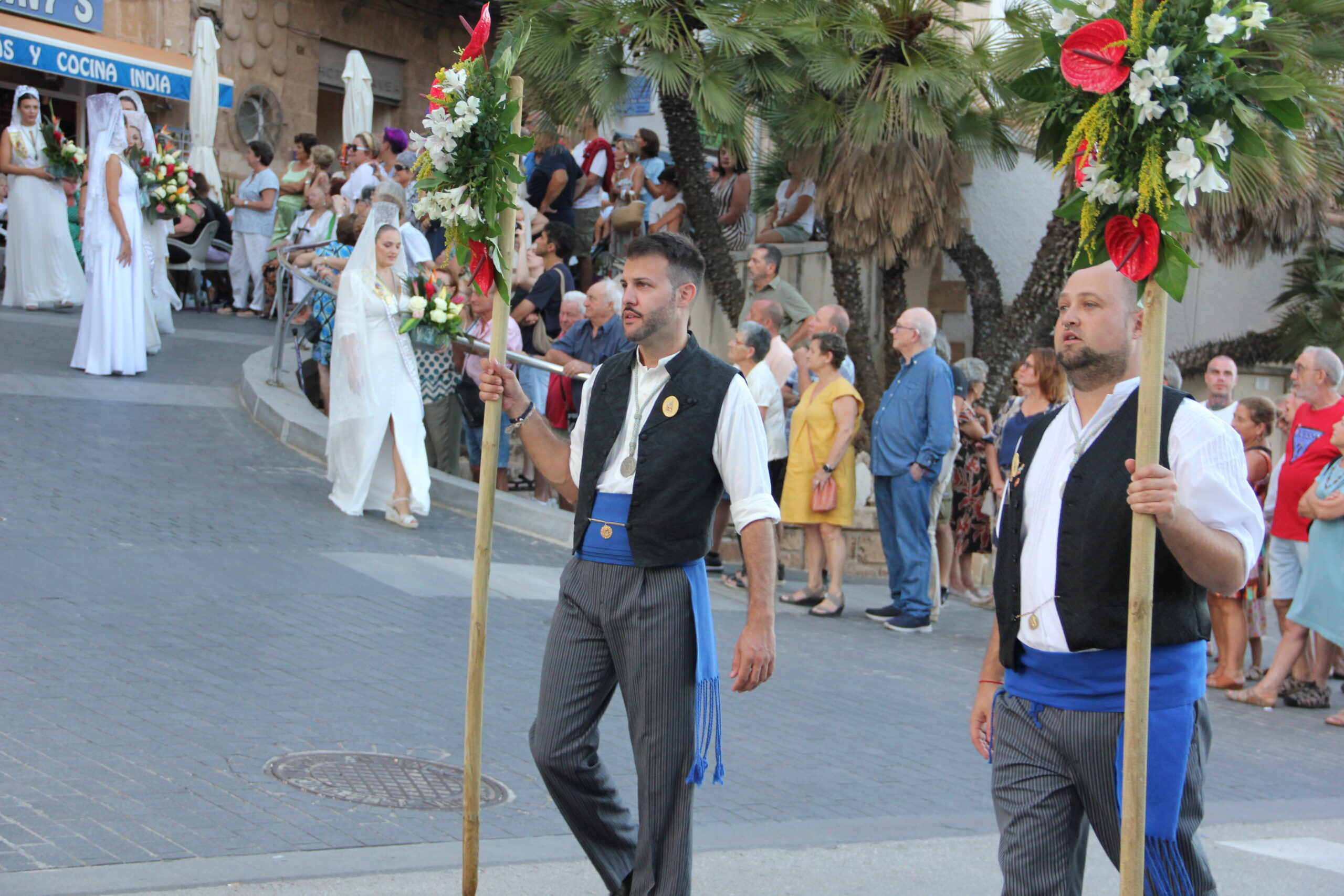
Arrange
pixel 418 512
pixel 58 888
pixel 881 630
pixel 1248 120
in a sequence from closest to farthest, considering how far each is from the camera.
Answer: pixel 1248 120 < pixel 58 888 < pixel 881 630 < pixel 418 512

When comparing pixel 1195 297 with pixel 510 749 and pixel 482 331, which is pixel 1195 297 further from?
pixel 510 749

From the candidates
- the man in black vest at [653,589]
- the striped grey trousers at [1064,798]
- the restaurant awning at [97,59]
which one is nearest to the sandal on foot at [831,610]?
the man in black vest at [653,589]

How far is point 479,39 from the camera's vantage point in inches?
162

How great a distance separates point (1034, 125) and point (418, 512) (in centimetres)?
570

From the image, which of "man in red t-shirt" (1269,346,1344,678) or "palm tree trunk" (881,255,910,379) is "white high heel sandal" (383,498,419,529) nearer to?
"man in red t-shirt" (1269,346,1344,678)

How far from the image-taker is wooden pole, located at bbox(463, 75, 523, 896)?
4.06m

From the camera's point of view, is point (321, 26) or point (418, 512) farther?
point (321, 26)

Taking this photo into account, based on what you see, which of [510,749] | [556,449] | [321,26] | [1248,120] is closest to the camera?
[1248,120]

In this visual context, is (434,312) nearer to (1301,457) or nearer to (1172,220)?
(1301,457)

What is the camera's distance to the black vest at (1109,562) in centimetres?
329

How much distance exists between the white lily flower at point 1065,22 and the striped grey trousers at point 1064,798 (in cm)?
157

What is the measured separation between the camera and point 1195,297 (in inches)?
624

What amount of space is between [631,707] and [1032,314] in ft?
34.6

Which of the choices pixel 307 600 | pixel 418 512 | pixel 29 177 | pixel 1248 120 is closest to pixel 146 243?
pixel 29 177
